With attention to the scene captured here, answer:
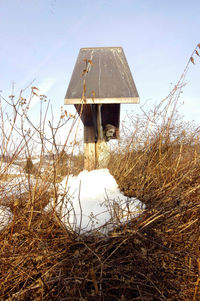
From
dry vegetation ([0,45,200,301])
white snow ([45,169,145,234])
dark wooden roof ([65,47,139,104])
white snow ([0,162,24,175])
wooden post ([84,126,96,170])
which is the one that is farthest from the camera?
wooden post ([84,126,96,170])

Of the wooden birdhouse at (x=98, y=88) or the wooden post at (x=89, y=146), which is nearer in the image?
the wooden birdhouse at (x=98, y=88)

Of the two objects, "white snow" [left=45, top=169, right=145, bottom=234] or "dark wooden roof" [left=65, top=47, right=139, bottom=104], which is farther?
"dark wooden roof" [left=65, top=47, right=139, bottom=104]

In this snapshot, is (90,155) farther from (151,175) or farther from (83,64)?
(151,175)

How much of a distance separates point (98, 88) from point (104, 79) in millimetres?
222

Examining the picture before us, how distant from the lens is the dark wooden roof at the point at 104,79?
2.64 m

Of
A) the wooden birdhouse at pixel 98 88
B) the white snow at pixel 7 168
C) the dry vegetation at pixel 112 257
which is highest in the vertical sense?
the wooden birdhouse at pixel 98 88

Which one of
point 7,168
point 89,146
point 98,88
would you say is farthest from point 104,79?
point 7,168

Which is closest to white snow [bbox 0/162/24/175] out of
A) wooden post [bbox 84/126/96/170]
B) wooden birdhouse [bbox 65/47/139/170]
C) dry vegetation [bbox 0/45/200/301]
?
dry vegetation [bbox 0/45/200/301]

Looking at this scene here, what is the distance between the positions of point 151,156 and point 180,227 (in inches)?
34.7

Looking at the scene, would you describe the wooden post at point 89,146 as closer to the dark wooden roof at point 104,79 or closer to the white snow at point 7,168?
the dark wooden roof at point 104,79

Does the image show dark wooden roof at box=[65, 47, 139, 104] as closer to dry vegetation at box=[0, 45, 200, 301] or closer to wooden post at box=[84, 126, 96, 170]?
wooden post at box=[84, 126, 96, 170]

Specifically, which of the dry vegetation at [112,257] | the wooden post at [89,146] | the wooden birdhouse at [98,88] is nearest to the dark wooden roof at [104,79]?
the wooden birdhouse at [98,88]

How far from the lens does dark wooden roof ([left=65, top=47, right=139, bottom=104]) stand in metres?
2.64

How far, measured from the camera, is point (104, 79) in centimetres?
287
